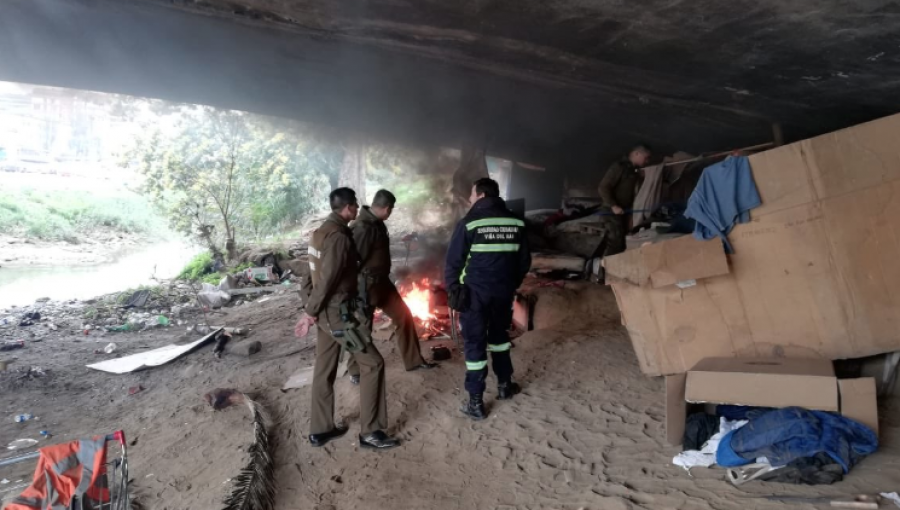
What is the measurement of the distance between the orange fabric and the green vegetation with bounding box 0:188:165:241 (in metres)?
19.6

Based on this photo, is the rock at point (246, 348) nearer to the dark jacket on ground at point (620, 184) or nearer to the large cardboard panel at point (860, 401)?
the dark jacket on ground at point (620, 184)

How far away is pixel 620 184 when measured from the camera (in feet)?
24.4

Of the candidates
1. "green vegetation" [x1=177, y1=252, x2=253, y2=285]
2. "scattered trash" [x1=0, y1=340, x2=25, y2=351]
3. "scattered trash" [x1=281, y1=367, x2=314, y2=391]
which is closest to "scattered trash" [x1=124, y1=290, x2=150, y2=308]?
"green vegetation" [x1=177, y1=252, x2=253, y2=285]

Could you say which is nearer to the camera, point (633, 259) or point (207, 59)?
point (633, 259)

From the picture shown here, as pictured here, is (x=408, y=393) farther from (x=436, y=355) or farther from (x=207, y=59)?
(x=207, y=59)

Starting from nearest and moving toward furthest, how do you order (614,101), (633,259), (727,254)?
(727,254)
(633,259)
(614,101)

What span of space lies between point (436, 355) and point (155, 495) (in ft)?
10.2

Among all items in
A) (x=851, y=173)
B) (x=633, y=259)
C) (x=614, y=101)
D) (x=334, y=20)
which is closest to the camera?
(x=851, y=173)

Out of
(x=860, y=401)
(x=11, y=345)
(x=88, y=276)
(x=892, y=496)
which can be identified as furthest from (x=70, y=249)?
(x=892, y=496)

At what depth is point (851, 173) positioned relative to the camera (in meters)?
3.52

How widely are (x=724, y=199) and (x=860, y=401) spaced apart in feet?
4.89

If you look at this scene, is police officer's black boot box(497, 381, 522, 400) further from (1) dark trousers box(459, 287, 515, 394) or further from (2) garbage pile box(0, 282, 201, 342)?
(2) garbage pile box(0, 282, 201, 342)

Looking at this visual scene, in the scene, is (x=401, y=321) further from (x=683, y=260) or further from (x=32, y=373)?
(x=32, y=373)

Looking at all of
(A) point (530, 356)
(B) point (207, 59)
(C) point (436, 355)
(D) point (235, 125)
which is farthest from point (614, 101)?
(D) point (235, 125)
